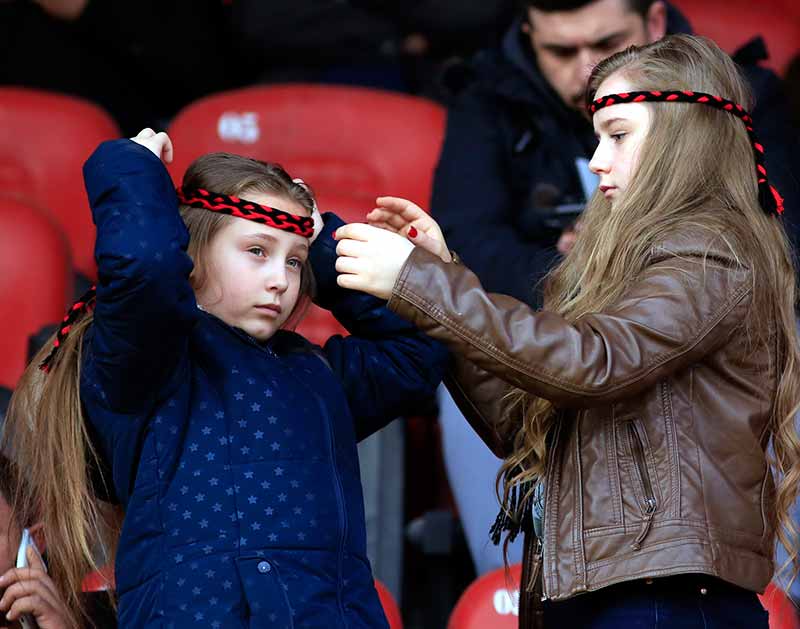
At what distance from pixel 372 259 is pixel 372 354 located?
262 mm

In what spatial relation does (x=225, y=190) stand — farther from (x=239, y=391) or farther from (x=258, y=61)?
(x=258, y=61)

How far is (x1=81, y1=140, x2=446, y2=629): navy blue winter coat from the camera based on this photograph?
1557 mm

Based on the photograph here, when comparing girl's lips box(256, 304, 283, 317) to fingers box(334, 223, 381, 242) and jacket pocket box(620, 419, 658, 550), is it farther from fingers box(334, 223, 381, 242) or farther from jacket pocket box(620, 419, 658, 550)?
jacket pocket box(620, 419, 658, 550)

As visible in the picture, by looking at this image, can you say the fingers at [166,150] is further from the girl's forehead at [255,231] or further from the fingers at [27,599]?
the fingers at [27,599]

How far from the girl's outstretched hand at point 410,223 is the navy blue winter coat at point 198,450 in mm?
241

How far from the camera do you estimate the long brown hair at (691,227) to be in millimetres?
1730

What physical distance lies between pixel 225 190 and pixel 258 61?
177 centimetres

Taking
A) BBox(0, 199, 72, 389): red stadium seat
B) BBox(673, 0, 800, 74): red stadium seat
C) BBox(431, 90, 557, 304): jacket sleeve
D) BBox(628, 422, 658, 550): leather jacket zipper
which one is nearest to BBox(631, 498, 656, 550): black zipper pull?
BBox(628, 422, 658, 550): leather jacket zipper

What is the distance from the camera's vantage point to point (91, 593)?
1900mm

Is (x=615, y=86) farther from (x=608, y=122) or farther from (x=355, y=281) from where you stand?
(x=355, y=281)

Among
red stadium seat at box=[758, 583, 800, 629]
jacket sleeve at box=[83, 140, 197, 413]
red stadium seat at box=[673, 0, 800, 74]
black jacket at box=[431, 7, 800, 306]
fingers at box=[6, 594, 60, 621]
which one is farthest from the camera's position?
red stadium seat at box=[673, 0, 800, 74]

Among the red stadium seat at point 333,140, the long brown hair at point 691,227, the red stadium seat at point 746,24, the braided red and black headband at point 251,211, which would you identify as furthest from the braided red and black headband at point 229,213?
the red stadium seat at point 746,24

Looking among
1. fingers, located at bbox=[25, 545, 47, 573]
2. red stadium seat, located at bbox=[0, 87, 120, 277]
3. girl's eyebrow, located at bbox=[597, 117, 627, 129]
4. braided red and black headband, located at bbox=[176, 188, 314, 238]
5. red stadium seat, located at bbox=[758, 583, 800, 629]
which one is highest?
red stadium seat, located at bbox=[0, 87, 120, 277]

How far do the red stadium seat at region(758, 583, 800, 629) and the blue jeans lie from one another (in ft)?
1.39
